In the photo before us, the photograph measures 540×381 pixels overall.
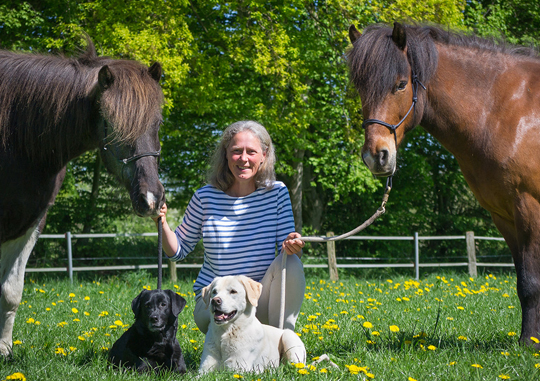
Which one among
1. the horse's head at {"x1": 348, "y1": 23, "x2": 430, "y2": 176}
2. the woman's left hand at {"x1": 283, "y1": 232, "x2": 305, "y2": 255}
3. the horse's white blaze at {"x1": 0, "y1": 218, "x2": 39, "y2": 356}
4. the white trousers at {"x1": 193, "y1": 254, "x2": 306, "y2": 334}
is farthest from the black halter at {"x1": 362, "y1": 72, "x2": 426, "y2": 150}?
the horse's white blaze at {"x1": 0, "y1": 218, "x2": 39, "y2": 356}

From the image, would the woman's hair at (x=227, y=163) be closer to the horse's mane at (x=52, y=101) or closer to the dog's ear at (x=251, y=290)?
the horse's mane at (x=52, y=101)

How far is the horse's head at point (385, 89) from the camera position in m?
3.58

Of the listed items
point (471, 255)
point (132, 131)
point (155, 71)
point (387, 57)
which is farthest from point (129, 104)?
point (471, 255)

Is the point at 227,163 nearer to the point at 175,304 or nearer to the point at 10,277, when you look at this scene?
the point at 175,304

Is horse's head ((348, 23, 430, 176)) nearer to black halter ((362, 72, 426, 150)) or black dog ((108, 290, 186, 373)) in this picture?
black halter ((362, 72, 426, 150))

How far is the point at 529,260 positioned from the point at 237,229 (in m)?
2.09

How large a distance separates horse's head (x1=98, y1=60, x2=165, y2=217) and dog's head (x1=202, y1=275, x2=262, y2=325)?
599mm

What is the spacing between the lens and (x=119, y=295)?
23.9 feet

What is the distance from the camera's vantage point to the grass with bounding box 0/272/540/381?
10.0 ft

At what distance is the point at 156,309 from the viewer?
328 cm

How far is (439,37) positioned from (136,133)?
257cm

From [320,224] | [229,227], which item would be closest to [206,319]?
[229,227]

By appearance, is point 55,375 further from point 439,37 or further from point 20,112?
point 439,37

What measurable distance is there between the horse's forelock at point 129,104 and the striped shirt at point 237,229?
849mm
